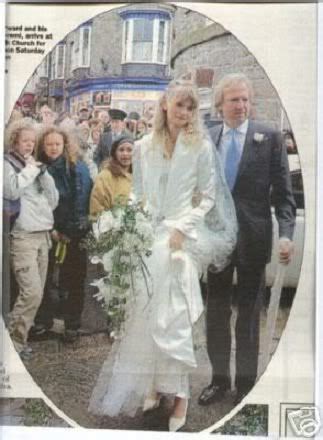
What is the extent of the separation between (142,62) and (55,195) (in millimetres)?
197

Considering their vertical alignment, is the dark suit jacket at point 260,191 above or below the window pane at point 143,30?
below

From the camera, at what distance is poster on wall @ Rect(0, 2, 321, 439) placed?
0.93m

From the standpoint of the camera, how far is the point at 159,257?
94cm

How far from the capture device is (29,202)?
94cm

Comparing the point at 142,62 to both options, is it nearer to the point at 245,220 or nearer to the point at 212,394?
the point at 245,220

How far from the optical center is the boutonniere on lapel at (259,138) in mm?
934

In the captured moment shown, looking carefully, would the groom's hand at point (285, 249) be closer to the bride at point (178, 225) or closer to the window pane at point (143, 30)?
the bride at point (178, 225)

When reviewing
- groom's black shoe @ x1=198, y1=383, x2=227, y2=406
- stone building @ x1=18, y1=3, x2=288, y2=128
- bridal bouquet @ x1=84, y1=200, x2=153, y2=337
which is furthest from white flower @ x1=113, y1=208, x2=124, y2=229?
groom's black shoe @ x1=198, y1=383, x2=227, y2=406

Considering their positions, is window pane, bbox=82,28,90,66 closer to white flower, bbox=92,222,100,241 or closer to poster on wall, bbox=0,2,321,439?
poster on wall, bbox=0,2,321,439

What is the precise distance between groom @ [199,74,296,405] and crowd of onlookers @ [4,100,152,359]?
134mm

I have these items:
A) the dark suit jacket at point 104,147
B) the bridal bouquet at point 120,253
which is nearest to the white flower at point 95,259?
the bridal bouquet at point 120,253

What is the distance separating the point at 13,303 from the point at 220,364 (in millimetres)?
269

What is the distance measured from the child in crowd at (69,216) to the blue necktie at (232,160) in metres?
0.17

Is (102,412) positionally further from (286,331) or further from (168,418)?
(286,331)
